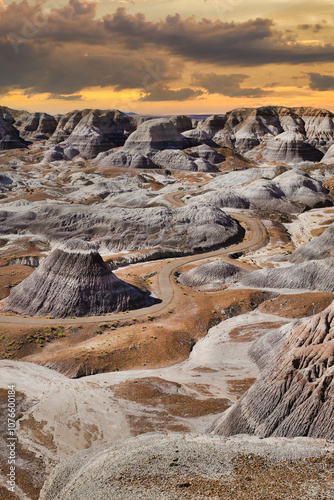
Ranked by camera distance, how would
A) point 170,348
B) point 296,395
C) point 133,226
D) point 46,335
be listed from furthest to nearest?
point 133,226, point 46,335, point 170,348, point 296,395

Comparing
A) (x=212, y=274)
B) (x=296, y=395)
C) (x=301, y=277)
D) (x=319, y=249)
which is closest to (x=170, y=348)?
(x=296, y=395)

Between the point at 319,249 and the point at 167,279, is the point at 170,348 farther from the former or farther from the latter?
the point at 319,249

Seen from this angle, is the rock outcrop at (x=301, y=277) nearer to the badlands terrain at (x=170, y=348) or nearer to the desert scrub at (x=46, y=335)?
the badlands terrain at (x=170, y=348)

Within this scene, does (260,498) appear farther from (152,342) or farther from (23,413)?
(152,342)

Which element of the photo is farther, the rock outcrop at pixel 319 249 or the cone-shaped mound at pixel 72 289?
the rock outcrop at pixel 319 249

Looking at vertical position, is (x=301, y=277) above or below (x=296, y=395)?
below

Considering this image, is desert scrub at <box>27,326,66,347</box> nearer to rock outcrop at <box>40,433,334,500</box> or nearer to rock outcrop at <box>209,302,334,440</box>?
rock outcrop at <box>40,433,334,500</box>

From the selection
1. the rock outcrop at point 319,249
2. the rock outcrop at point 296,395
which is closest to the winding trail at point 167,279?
the rock outcrop at point 319,249

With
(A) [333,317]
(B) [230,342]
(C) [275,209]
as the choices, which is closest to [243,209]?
(C) [275,209]
